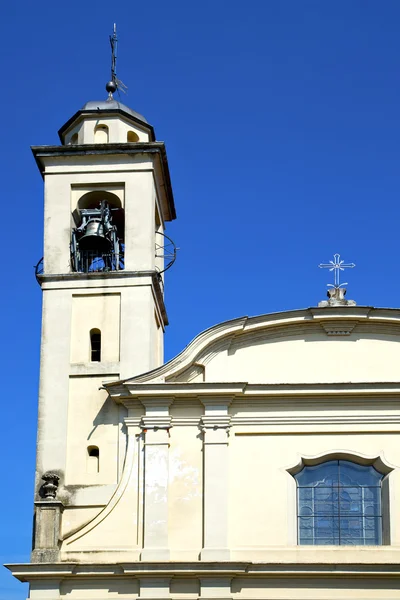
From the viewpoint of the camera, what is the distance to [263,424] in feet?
66.9

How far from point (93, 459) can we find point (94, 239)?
4.18 meters

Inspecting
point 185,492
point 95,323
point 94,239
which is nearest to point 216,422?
point 185,492

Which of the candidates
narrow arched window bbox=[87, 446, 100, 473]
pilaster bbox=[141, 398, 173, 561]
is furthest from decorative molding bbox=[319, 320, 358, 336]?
narrow arched window bbox=[87, 446, 100, 473]

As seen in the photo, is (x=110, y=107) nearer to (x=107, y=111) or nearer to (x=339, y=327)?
(x=107, y=111)

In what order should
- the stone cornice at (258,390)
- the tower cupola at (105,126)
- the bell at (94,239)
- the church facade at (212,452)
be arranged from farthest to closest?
→ the tower cupola at (105,126)
the bell at (94,239)
the stone cornice at (258,390)
the church facade at (212,452)

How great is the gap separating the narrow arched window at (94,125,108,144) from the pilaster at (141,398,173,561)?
5626 mm

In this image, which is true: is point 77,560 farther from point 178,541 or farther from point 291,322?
point 291,322

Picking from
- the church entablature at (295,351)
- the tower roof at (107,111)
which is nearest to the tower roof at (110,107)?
the tower roof at (107,111)

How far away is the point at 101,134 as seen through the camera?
77.7 ft

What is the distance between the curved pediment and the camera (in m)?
20.7

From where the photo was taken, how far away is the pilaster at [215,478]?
19.5 m

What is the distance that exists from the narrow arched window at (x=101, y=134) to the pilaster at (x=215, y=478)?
5.88 m

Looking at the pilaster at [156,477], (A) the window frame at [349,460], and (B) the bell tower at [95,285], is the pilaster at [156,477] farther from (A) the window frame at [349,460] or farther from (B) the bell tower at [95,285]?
(A) the window frame at [349,460]

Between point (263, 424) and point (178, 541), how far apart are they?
232 cm
